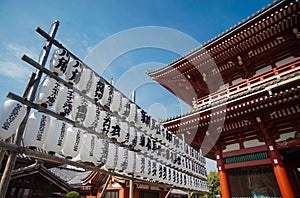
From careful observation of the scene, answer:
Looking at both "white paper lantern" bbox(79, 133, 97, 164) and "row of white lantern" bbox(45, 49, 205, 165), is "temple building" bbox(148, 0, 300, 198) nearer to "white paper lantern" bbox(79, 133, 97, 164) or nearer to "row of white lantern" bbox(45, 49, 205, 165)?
"row of white lantern" bbox(45, 49, 205, 165)

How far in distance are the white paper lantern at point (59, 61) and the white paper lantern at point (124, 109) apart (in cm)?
202

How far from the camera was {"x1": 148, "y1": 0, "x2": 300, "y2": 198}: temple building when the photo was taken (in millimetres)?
6605

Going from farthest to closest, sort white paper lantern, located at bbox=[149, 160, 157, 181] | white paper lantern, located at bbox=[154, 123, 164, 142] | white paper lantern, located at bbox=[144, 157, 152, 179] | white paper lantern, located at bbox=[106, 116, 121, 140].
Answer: white paper lantern, located at bbox=[154, 123, 164, 142], white paper lantern, located at bbox=[149, 160, 157, 181], white paper lantern, located at bbox=[144, 157, 152, 179], white paper lantern, located at bbox=[106, 116, 121, 140]

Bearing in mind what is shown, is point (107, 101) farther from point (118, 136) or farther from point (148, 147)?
point (148, 147)

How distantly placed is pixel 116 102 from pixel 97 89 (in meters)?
0.75

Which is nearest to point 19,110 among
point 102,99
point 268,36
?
point 102,99

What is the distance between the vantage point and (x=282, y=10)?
690 cm

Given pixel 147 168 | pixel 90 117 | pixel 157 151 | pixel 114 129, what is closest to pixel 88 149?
pixel 90 117

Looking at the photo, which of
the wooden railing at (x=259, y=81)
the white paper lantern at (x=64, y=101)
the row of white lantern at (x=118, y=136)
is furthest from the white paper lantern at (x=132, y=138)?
the wooden railing at (x=259, y=81)

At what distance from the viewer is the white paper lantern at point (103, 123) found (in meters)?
4.33

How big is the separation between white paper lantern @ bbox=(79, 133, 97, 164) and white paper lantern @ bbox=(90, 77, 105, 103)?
1.06m

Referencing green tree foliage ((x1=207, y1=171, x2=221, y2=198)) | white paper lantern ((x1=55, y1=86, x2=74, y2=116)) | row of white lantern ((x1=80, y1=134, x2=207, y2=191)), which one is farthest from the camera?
green tree foliage ((x1=207, y1=171, x2=221, y2=198))

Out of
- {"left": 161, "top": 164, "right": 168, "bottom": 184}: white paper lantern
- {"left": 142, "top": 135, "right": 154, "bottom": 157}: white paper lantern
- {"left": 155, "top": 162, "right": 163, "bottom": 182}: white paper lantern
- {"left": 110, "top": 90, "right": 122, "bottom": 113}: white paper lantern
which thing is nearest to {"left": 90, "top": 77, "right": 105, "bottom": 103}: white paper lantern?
{"left": 110, "top": 90, "right": 122, "bottom": 113}: white paper lantern

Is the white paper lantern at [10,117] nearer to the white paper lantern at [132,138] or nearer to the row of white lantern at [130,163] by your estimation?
the row of white lantern at [130,163]
